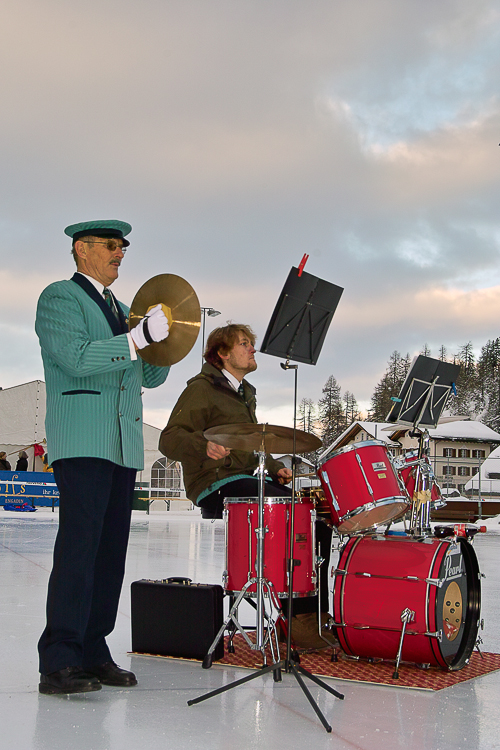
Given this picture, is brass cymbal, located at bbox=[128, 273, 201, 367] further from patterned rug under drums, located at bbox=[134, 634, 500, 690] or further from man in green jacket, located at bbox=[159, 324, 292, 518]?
patterned rug under drums, located at bbox=[134, 634, 500, 690]

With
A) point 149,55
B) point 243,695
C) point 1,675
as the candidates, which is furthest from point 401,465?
point 149,55

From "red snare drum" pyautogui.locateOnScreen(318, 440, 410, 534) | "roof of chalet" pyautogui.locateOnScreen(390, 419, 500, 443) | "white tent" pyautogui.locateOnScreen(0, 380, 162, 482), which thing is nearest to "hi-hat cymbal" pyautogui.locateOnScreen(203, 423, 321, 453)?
"red snare drum" pyautogui.locateOnScreen(318, 440, 410, 534)

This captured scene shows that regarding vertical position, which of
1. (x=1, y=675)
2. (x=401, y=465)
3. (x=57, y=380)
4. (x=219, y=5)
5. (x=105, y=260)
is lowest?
(x=1, y=675)

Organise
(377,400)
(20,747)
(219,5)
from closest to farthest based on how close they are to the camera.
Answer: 1. (20,747)
2. (219,5)
3. (377,400)

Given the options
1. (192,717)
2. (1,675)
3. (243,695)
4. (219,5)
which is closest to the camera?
(192,717)

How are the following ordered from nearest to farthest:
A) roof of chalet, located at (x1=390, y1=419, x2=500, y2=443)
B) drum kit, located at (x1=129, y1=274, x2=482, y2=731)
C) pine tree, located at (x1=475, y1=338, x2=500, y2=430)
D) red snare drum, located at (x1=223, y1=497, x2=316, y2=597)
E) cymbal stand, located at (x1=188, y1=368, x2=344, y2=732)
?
cymbal stand, located at (x1=188, y1=368, x2=344, y2=732)
drum kit, located at (x1=129, y1=274, x2=482, y2=731)
red snare drum, located at (x1=223, y1=497, x2=316, y2=597)
roof of chalet, located at (x1=390, y1=419, x2=500, y2=443)
pine tree, located at (x1=475, y1=338, x2=500, y2=430)

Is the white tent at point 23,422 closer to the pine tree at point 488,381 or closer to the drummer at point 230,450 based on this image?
the drummer at point 230,450

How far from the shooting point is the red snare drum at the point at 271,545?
3.37 metres

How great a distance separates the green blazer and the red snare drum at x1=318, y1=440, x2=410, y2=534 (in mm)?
1063

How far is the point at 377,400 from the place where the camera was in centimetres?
8200

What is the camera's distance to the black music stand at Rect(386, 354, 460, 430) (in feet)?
15.4

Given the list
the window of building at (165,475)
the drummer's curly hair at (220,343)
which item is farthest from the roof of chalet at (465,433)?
the drummer's curly hair at (220,343)

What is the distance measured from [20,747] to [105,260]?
1.89 m

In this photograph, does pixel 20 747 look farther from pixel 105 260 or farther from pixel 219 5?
Result: pixel 219 5
